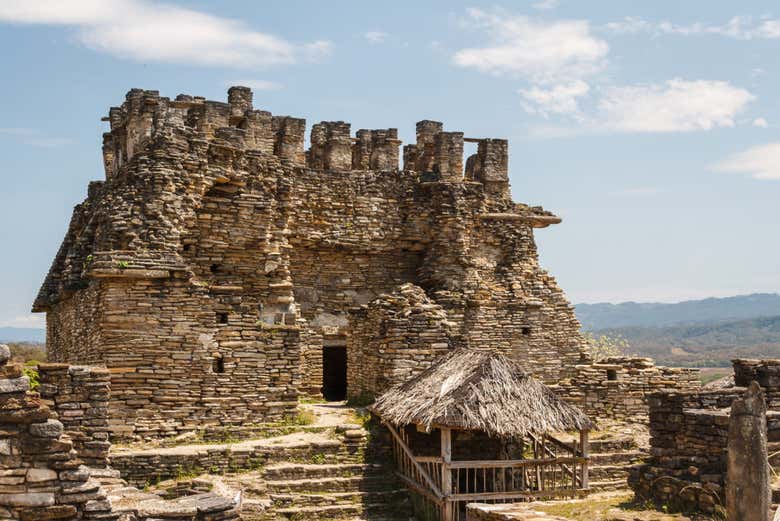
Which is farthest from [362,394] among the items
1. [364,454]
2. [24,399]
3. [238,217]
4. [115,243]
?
[24,399]

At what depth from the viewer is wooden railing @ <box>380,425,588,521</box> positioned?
51.4ft

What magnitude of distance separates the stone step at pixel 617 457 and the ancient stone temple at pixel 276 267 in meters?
3.91

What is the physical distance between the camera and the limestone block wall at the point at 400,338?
1961cm

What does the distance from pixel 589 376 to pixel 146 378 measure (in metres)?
10.2

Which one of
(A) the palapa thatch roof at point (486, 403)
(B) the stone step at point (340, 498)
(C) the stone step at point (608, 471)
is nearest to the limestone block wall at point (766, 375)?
(A) the palapa thatch roof at point (486, 403)

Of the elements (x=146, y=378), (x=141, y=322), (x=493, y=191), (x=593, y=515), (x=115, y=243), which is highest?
(x=493, y=191)

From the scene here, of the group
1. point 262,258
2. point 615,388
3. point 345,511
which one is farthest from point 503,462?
point 262,258

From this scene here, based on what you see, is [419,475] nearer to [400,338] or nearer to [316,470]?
[316,470]

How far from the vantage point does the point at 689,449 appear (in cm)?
1295

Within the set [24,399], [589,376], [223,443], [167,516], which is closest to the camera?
[24,399]

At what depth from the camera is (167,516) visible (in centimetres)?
1060

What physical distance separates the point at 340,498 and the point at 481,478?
9.71 ft

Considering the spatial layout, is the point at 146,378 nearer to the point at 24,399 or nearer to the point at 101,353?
the point at 101,353

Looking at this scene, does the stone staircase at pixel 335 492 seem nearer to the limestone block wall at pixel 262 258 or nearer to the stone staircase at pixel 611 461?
the limestone block wall at pixel 262 258
